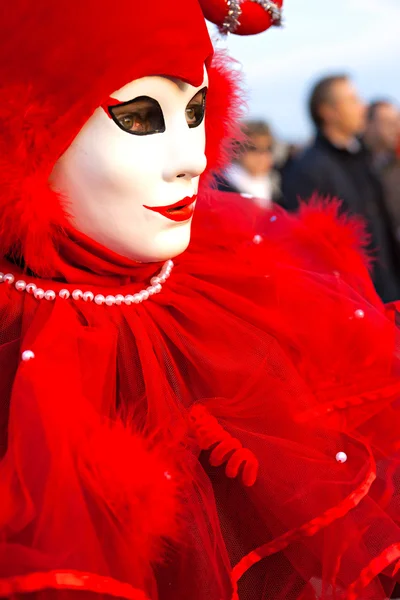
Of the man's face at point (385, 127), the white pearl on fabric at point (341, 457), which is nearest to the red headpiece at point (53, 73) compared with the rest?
the white pearl on fabric at point (341, 457)

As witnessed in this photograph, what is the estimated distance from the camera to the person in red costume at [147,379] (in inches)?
36.6

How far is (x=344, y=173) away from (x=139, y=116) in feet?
6.20

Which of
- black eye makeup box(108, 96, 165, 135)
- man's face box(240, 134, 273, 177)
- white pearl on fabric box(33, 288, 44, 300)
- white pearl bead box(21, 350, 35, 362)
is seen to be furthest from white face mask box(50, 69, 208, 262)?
man's face box(240, 134, 273, 177)

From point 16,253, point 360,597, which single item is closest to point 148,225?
point 16,253

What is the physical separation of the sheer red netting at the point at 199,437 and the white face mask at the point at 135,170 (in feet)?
0.17

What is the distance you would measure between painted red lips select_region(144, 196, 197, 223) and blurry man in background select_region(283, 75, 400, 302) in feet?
5.23

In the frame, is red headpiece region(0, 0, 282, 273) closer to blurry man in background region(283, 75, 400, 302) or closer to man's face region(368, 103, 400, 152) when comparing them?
blurry man in background region(283, 75, 400, 302)

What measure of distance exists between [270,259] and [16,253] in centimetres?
50

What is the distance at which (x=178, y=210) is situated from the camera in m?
1.20

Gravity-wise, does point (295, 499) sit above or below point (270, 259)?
below

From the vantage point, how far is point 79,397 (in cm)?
101

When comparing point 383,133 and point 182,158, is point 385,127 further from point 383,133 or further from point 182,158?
point 182,158

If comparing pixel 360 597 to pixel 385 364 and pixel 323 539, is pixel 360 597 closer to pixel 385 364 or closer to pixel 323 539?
pixel 323 539

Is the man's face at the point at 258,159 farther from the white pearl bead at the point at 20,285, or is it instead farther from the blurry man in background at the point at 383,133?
the white pearl bead at the point at 20,285
